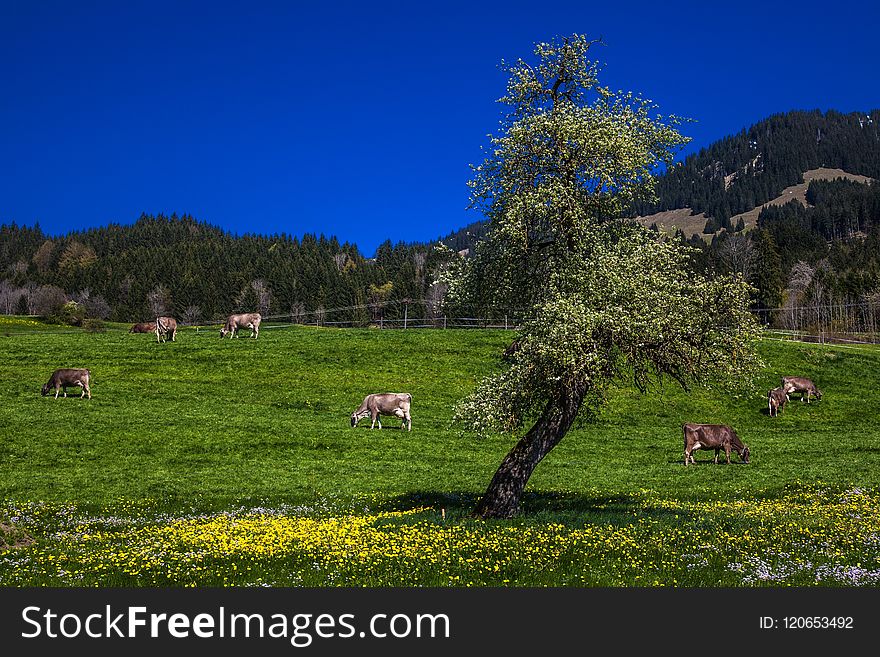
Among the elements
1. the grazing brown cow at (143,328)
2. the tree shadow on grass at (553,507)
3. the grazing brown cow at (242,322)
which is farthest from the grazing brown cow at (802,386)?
the grazing brown cow at (143,328)

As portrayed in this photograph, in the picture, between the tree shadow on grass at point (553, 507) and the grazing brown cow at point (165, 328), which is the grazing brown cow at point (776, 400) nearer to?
the tree shadow on grass at point (553, 507)

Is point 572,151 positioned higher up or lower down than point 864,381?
higher up

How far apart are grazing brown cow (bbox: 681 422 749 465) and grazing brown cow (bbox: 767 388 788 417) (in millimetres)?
15746

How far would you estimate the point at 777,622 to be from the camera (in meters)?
10.5

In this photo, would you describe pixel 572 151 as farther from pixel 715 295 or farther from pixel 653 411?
pixel 653 411

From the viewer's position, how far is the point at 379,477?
32406mm

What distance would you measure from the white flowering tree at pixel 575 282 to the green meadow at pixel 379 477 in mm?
3596

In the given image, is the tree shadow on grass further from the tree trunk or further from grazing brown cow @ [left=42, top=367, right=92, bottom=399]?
grazing brown cow @ [left=42, top=367, right=92, bottom=399]

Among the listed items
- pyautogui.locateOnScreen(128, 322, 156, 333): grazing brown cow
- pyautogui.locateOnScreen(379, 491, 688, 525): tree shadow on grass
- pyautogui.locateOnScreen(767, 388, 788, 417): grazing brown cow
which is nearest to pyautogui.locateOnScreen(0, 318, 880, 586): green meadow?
pyautogui.locateOnScreen(379, 491, 688, 525): tree shadow on grass

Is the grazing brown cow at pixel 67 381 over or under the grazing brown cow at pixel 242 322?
under

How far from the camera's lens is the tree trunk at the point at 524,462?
21047mm

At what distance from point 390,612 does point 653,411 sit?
147 ft

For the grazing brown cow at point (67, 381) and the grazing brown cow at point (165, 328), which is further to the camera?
the grazing brown cow at point (165, 328)

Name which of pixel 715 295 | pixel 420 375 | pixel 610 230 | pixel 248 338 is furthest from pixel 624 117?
pixel 248 338
